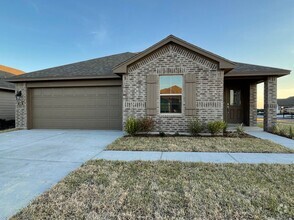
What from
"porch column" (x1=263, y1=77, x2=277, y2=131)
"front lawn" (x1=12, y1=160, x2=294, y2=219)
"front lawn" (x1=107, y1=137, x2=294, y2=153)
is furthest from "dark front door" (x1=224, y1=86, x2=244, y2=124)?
"front lawn" (x1=12, y1=160, x2=294, y2=219)

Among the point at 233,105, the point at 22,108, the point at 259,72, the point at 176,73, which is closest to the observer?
the point at 176,73

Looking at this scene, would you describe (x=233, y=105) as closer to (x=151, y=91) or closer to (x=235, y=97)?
(x=235, y=97)

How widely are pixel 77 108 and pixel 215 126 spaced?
7423mm

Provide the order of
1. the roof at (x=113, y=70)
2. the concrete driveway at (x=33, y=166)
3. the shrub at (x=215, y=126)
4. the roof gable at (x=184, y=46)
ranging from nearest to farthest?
the concrete driveway at (x=33, y=166), the shrub at (x=215, y=126), the roof gable at (x=184, y=46), the roof at (x=113, y=70)

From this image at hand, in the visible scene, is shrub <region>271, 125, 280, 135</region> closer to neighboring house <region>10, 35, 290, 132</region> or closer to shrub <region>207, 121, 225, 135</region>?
neighboring house <region>10, 35, 290, 132</region>

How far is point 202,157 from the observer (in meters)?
4.68

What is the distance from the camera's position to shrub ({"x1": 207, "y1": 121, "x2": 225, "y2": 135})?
7352mm

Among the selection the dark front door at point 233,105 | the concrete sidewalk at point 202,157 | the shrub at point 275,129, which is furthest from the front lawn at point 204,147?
the dark front door at point 233,105

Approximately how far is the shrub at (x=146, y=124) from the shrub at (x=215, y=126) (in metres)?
2.57

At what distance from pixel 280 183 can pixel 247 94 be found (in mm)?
8818

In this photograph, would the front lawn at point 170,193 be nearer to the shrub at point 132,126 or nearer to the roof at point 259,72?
the shrub at point 132,126

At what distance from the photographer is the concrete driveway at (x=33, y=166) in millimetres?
2730

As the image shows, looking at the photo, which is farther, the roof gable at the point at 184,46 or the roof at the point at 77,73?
the roof at the point at 77,73

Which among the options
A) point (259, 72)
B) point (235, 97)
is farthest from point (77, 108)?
point (235, 97)
